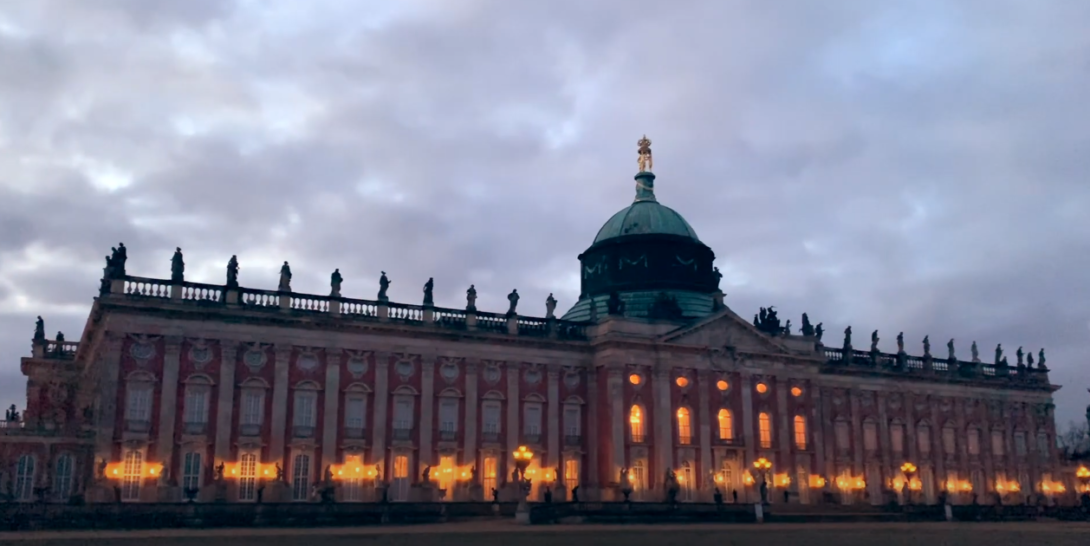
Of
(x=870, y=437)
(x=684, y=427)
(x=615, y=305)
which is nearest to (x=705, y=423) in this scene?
(x=684, y=427)

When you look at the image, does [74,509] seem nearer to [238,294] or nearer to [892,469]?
[238,294]

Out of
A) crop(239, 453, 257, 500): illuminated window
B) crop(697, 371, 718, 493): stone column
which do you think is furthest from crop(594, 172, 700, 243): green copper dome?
crop(239, 453, 257, 500): illuminated window

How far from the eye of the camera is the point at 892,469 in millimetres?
68375

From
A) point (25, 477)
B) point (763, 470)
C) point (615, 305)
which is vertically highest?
point (615, 305)

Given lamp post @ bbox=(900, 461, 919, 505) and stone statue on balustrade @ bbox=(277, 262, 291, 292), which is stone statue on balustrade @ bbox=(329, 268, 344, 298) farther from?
lamp post @ bbox=(900, 461, 919, 505)

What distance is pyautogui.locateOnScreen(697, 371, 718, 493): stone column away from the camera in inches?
2295

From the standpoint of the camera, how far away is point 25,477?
149ft

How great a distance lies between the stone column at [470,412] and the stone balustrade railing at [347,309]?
2444 mm

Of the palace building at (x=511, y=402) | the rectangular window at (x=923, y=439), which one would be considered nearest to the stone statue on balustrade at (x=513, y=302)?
the palace building at (x=511, y=402)

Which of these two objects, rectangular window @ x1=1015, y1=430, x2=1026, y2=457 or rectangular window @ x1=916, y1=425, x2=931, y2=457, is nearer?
rectangular window @ x1=916, y1=425, x2=931, y2=457

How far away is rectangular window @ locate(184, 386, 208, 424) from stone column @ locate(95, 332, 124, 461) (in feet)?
10.4

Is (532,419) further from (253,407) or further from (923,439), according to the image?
(923,439)

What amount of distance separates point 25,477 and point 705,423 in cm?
3596

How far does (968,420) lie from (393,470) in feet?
146
